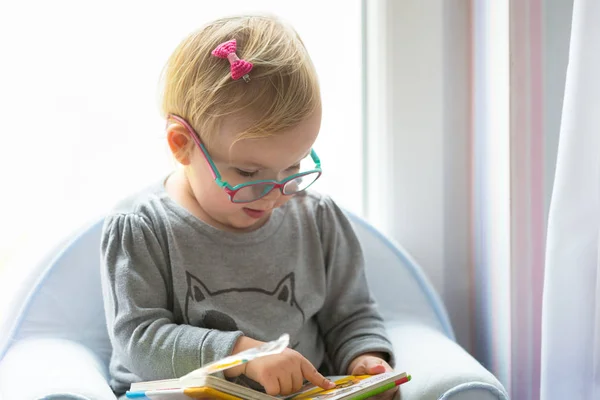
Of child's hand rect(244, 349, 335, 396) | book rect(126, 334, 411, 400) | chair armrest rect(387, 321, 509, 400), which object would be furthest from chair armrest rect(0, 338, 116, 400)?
chair armrest rect(387, 321, 509, 400)

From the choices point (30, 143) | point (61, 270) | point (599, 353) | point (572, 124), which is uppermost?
point (572, 124)

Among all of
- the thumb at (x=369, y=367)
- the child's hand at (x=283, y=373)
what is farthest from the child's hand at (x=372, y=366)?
the child's hand at (x=283, y=373)

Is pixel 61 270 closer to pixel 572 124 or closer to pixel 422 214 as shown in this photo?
pixel 422 214

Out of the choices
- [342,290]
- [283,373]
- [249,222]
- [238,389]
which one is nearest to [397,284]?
[342,290]

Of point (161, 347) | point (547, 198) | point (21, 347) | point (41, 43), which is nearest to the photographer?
point (161, 347)

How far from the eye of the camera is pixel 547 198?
154 cm

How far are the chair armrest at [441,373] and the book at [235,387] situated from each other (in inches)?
2.9

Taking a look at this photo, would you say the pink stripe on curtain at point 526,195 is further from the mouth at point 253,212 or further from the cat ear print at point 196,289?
the cat ear print at point 196,289

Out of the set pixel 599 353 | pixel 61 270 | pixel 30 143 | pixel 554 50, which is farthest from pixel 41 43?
pixel 599 353

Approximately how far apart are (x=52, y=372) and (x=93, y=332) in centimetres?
25

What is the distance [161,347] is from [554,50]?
2.87ft

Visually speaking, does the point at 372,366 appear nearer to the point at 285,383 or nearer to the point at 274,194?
the point at 285,383

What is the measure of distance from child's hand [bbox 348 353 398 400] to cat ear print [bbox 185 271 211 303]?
280mm

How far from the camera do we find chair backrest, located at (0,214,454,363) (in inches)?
57.7
